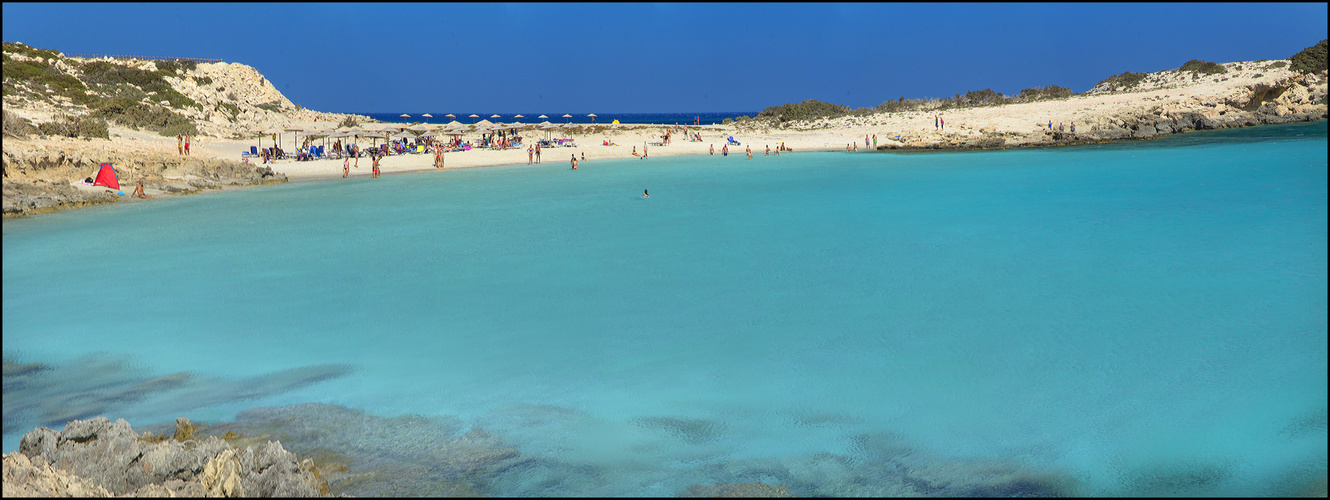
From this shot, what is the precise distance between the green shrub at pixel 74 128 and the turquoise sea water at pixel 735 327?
1017 cm

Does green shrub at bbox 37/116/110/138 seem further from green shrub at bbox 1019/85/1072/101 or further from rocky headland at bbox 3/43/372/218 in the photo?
green shrub at bbox 1019/85/1072/101

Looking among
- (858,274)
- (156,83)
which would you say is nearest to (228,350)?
(858,274)

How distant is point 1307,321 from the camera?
993cm

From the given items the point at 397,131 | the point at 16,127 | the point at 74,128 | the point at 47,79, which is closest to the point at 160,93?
the point at 47,79

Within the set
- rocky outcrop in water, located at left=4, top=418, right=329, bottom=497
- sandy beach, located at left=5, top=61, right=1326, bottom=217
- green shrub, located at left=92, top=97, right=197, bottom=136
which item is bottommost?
rocky outcrop in water, located at left=4, top=418, right=329, bottom=497

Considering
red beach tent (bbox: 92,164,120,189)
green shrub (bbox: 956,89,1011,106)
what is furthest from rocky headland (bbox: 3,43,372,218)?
green shrub (bbox: 956,89,1011,106)

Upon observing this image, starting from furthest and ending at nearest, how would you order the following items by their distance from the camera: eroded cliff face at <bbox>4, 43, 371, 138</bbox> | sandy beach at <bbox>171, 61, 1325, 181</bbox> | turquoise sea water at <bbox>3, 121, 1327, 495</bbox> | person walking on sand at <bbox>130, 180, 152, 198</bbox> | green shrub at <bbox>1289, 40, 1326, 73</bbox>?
green shrub at <bbox>1289, 40, 1326, 73</bbox> < eroded cliff face at <bbox>4, 43, 371, 138</bbox> < sandy beach at <bbox>171, 61, 1325, 181</bbox> < person walking on sand at <bbox>130, 180, 152, 198</bbox> < turquoise sea water at <bbox>3, 121, 1327, 495</bbox>

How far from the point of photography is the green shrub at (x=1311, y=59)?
4462cm

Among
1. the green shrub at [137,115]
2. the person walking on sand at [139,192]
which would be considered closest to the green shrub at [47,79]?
the green shrub at [137,115]

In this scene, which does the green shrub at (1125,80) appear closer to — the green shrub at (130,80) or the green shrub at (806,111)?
the green shrub at (806,111)

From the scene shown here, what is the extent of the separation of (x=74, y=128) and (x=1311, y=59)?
204ft

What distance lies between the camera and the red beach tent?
69.6 feet

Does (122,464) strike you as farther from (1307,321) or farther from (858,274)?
(1307,321)

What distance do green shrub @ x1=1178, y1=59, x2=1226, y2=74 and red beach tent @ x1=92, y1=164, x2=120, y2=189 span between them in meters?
59.0
